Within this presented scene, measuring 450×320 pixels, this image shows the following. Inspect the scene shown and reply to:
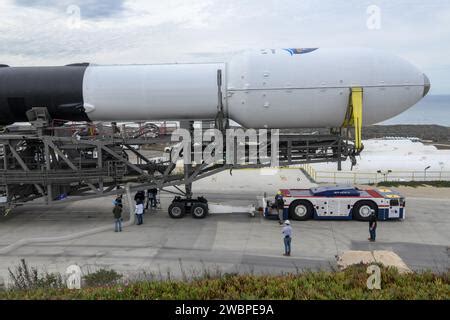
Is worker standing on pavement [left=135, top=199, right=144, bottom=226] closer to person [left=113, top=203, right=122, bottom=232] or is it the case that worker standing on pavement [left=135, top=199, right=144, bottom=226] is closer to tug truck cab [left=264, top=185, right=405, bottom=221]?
person [left=113, top=203, right=122, bottom=232]

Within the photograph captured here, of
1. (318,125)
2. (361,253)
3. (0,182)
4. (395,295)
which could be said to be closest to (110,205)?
(0,182)

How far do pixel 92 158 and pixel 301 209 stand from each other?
277 inches

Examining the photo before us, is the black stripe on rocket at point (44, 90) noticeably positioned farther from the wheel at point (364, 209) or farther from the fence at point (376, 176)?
the fence at point (376, 176)

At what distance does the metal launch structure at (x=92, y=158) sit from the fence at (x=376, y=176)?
26.7 ft

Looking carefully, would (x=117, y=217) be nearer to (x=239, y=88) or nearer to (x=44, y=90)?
(x=44, y=90)

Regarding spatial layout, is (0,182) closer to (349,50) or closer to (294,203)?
(294,203)

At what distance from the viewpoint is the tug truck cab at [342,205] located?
13.5m

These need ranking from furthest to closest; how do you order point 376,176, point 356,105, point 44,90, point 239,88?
point 376,176 → point 44,90 → point 239,88 → point 356,105

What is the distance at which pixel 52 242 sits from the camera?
11.7 metres

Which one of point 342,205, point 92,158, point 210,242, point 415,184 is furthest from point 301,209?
point 415,184

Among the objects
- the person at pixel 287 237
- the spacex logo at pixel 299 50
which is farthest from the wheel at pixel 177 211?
the spacex logo at pixel 299 50

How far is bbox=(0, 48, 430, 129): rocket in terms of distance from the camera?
12680mm

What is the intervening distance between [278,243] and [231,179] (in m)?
10.8

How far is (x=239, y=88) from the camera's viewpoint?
1281 centimetres
